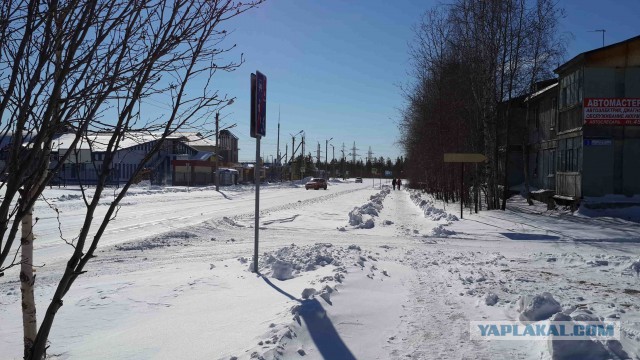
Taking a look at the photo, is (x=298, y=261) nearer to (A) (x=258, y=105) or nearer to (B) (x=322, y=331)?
(A) (x=258, y=105)

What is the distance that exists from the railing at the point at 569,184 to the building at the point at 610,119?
0.15m

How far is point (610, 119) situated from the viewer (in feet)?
73.9

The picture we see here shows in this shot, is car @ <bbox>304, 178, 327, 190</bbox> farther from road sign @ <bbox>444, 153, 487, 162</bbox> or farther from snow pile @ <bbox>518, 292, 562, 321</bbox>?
snow pile @ <bbox>518, 292, 562, 321</bbox>

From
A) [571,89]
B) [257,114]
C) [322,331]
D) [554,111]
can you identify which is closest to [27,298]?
[322,331]

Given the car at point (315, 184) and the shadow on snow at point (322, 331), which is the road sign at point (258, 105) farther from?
the car at point (315, 184)

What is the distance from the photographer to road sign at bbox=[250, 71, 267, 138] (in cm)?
877

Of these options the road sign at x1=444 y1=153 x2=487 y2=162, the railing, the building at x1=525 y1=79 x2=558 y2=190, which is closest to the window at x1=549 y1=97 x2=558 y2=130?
the building at x1=525 y1=79 x2=558 y2=190

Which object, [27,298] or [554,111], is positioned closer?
[27,298]

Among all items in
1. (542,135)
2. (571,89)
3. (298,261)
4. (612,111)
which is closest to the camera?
(298,261)

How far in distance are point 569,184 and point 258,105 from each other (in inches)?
793

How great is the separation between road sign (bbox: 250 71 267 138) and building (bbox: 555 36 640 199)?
1815cm

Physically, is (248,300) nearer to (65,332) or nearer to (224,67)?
(65,332)

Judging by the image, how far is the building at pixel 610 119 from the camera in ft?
73.8

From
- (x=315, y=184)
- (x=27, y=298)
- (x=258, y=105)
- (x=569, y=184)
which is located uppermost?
(x=258, y=105)
